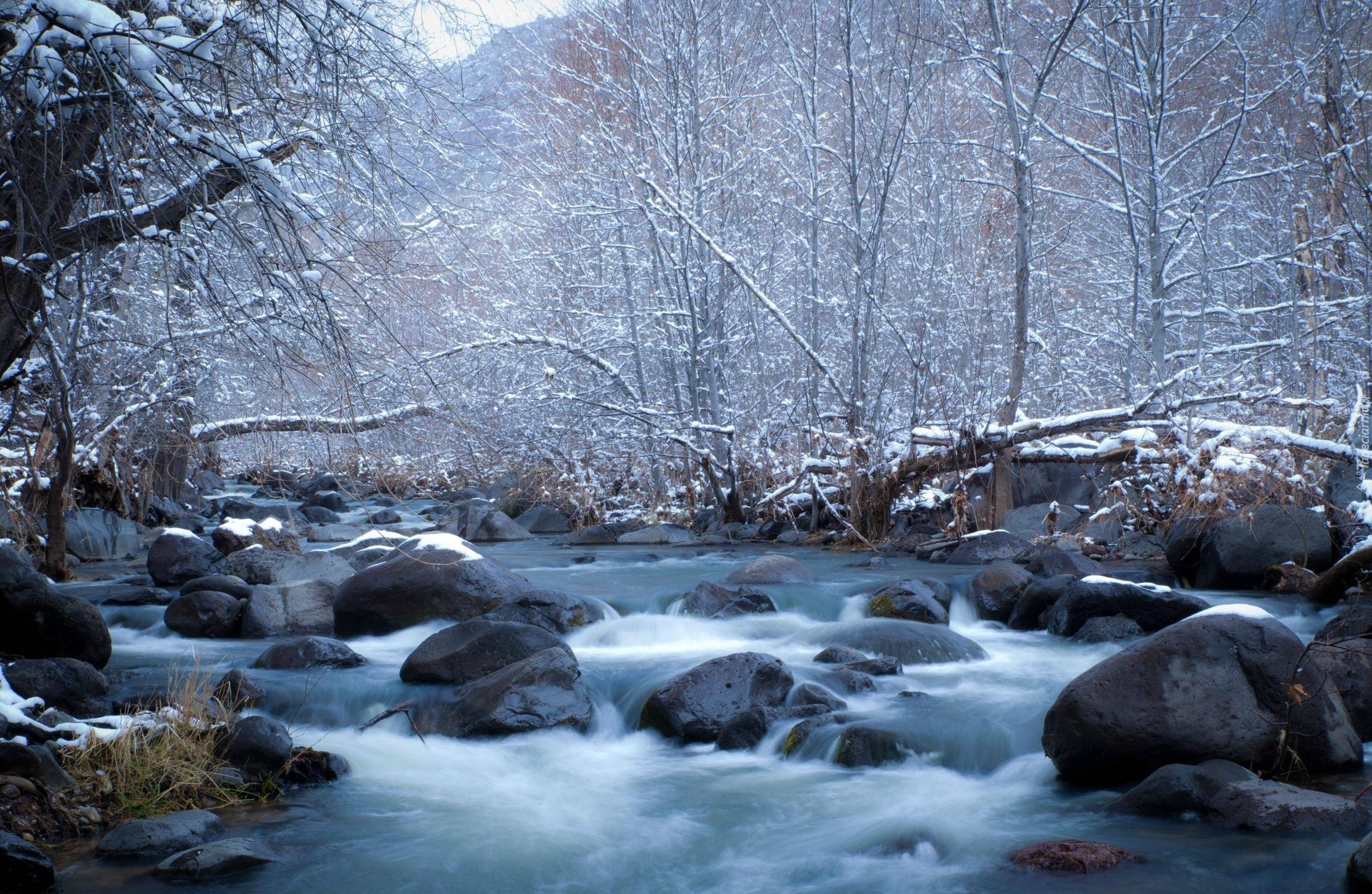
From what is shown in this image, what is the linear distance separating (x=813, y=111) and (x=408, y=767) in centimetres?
905

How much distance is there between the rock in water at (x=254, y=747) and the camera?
4918 mm

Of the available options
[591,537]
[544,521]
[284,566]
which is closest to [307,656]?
[284,566]

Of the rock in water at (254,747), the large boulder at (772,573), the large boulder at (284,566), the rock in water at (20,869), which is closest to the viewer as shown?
the rock in water at (20,869)

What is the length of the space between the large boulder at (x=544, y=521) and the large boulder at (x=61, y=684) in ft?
35.1

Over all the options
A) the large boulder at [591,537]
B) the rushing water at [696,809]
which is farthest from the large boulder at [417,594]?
the large boulder at [591,537]

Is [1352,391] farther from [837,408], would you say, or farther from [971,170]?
[837,408]

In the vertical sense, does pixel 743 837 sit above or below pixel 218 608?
below

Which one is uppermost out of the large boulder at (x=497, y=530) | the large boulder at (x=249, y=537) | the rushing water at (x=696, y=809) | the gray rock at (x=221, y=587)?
the large boulder at (x=249, y=537)

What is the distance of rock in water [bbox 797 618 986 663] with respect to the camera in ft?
23.5

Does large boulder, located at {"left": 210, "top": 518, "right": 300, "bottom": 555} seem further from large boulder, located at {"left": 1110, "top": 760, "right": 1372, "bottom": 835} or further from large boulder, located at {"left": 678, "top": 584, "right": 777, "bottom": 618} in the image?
large boulder, located at {"left": 1110, "top": 760, "right": 1372, "bottom": 835}

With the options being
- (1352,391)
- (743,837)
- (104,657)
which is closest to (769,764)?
(743,837)

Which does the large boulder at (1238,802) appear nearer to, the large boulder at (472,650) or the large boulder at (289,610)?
the large boulder at (472,650)

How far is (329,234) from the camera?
3986 mm

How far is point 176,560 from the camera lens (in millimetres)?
10211
